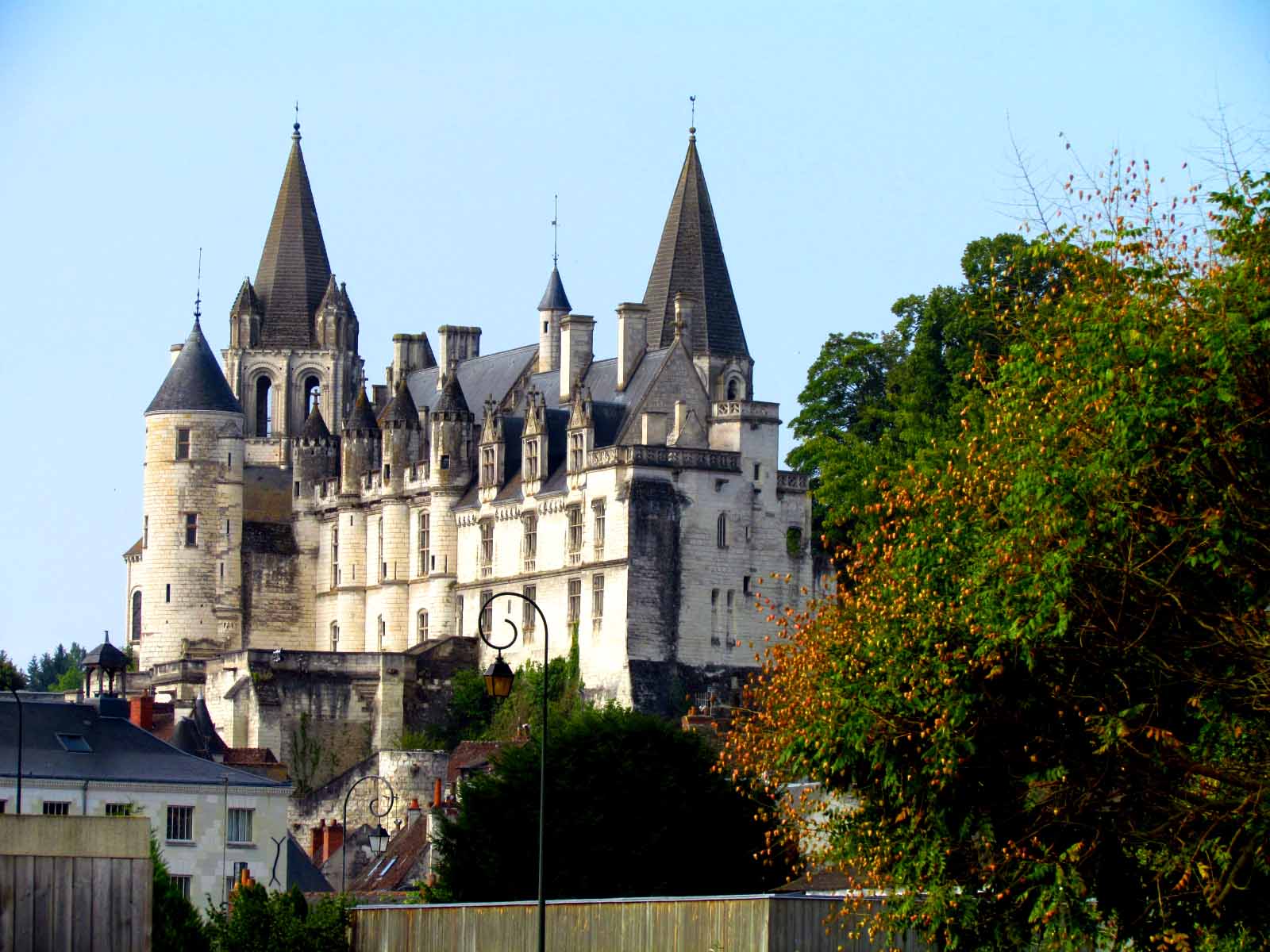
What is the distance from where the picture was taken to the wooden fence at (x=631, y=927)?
39188 millimetres

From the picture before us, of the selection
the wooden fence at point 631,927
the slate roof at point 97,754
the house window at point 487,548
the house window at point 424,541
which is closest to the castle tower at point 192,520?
the house window at point 424,541

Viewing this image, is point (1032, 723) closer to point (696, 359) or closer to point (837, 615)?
point (837, 615)

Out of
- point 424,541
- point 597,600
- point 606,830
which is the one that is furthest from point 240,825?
point 424,541

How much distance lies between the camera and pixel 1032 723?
124ft

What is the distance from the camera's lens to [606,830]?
212 feet

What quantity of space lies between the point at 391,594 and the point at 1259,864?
76386mm

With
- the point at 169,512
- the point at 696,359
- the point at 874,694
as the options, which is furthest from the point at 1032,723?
the point at 169,512

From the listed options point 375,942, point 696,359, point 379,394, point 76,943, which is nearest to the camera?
point 76,943

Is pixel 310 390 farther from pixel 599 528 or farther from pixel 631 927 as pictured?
pixel 631 927

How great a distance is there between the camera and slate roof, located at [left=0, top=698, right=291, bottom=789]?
7106cm

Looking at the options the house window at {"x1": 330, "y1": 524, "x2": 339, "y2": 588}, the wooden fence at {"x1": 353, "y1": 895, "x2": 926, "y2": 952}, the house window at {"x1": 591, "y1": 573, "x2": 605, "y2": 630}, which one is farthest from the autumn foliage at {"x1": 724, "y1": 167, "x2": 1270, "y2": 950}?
the house window at {"x1": 330, "y1": 524, "x2": 339, "y2": 588}

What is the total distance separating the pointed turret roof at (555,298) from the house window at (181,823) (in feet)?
141

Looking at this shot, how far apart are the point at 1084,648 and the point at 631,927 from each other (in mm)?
9170

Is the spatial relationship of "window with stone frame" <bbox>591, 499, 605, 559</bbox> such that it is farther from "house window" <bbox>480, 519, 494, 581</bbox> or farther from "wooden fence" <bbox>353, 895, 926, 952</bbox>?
"wooden fence" <bbox>353, 895, 926, 952</bbox>
